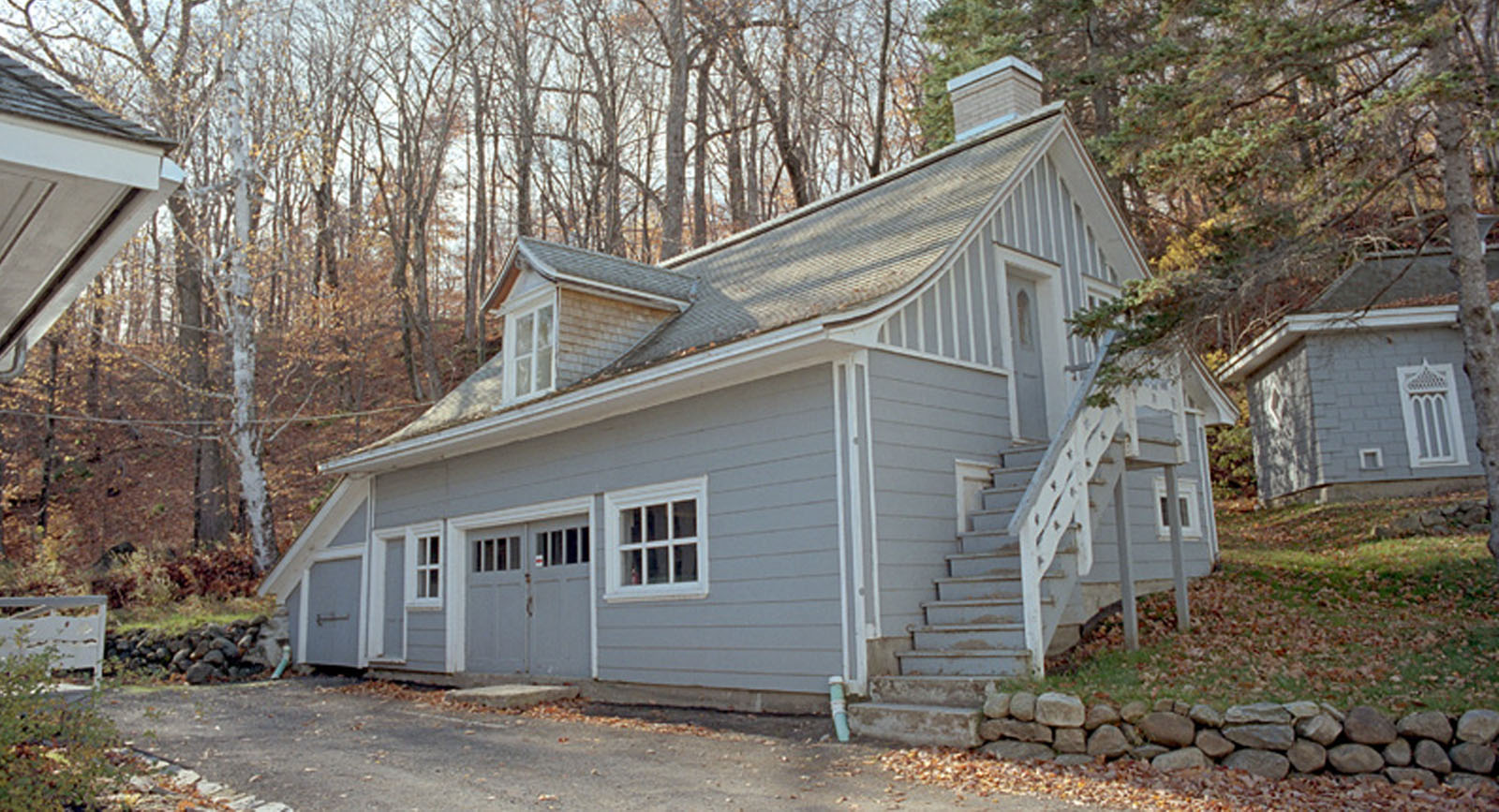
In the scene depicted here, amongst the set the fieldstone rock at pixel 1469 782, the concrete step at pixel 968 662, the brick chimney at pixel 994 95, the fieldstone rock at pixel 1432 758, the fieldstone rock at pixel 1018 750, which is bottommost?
the fieldstone rock at pixel 1469 782

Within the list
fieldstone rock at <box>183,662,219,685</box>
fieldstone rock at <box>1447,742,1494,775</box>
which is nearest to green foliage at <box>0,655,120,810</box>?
fieldstone rock at <box>1447,742,1494,775</box>

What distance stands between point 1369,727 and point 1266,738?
590mm

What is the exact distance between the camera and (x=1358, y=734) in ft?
20.2

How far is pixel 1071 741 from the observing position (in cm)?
677

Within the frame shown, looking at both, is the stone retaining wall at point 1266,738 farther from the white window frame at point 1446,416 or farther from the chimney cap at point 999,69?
the white window frame at point 1446,416

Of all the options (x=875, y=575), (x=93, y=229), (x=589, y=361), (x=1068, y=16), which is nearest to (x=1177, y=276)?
(x=875, y=575)

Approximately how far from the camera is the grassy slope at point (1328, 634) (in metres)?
7.18

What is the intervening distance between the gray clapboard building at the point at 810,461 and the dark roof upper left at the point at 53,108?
5.23 m

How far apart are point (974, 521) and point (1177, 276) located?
2857 mm

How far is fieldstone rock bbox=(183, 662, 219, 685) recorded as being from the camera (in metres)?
15.0

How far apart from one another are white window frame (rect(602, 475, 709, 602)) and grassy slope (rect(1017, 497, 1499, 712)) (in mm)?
3398

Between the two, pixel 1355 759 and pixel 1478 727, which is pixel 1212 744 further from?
pixel 1478 727

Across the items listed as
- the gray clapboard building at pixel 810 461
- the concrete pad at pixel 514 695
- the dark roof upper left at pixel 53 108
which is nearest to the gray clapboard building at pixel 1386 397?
the gray clapboard building at pixel 810 461

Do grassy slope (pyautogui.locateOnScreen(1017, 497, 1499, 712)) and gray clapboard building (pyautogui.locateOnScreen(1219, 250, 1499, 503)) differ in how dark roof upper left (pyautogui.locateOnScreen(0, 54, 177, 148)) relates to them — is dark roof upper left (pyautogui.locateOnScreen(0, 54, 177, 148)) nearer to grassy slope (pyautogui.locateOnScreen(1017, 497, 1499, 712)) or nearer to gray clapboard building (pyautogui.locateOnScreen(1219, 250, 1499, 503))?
grassy slope (pyautogui.locateOnScreen(1017, 497, 1499, 712))
